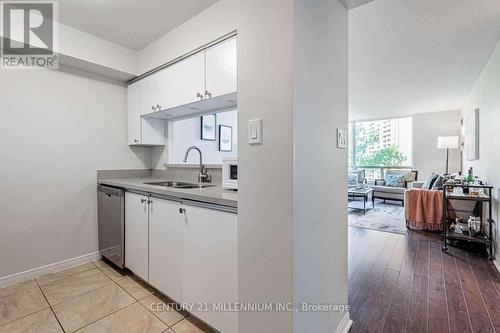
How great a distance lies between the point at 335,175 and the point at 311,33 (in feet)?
2.55

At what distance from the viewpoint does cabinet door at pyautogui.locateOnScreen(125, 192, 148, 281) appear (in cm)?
195

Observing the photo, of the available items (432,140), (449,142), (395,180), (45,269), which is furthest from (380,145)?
(45,269)

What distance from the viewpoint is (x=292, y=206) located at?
1.00 metres

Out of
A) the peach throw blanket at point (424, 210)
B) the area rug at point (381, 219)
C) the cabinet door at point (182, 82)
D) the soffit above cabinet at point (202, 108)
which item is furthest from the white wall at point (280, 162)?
the peach throw blanket at point (424, 210)

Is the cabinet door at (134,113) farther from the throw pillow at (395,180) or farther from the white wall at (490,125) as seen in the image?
the throw pillow at (395,180)

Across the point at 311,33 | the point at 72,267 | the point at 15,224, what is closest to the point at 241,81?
the point at 311,33

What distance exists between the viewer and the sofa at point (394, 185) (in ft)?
18.6

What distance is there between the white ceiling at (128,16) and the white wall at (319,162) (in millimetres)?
1120

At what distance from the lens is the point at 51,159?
2326 mm

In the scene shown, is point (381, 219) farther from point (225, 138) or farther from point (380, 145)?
point (380, 145)

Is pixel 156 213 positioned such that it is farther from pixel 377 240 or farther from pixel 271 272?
pixel 377 240

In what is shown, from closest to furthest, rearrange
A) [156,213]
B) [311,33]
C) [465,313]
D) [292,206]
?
1. [292,206]
2. [311,33]
3. [465,313]
4. [156,213]

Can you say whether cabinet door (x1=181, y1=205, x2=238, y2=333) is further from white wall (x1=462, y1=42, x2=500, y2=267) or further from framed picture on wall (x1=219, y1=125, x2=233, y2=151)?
white wall (x1=462, y1=42, x2=500, y2=267)

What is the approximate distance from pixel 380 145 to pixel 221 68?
6747mm
